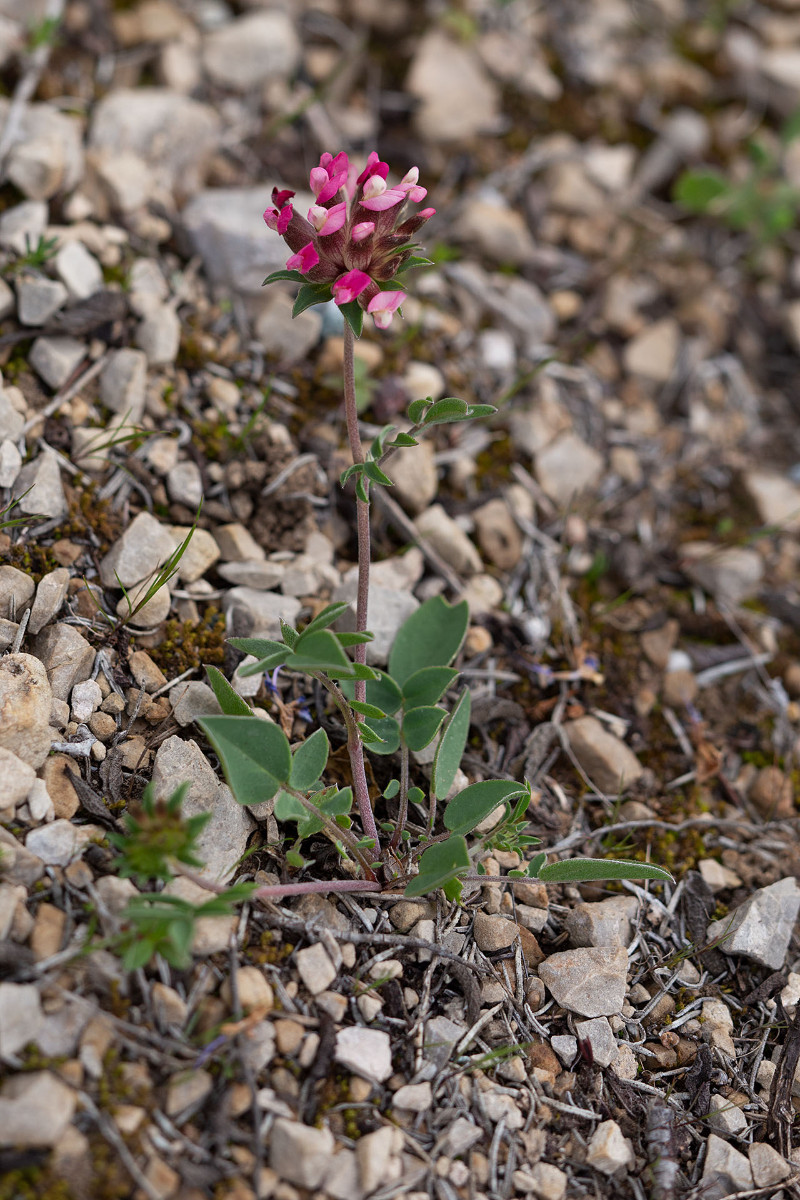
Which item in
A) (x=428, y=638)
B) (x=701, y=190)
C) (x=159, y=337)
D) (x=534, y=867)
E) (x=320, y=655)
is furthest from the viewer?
(x=701, y=190)

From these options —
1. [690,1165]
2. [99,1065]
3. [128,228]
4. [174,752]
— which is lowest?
[690,1165]

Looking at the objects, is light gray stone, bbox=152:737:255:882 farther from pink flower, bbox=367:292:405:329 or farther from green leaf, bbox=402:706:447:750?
pink flower, bbox=367:292:405:329

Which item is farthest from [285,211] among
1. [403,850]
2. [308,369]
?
[403,850]

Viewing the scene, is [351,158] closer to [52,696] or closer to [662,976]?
[52,696]

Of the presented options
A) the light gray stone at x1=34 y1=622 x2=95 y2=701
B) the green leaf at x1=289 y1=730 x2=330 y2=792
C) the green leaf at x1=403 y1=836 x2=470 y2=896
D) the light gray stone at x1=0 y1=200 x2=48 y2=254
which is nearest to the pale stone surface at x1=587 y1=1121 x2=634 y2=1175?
the green leaf at x1=403 y1=836 x2=470 y2=896

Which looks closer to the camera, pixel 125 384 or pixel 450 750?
pixel 450 750

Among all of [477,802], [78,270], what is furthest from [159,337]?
[477,802]

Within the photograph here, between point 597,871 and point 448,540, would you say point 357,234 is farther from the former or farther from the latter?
point 597,871
